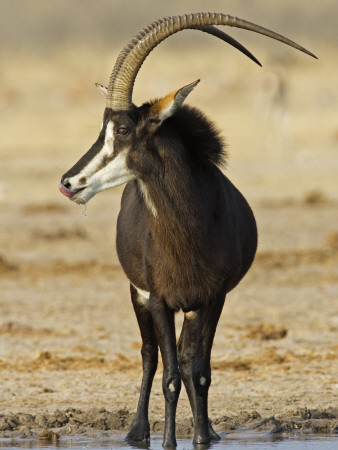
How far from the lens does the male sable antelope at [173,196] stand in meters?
7.18

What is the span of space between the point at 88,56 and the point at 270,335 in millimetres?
77197

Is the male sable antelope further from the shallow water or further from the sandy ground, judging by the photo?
the sandy ground

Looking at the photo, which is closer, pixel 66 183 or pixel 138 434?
pixel 66 183

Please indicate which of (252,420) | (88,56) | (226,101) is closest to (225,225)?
(252,420)

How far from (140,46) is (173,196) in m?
0.92

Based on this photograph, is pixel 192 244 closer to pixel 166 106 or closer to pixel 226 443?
pixel 166 106

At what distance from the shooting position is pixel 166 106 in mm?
7164

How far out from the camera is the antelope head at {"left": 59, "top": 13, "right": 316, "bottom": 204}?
712cm

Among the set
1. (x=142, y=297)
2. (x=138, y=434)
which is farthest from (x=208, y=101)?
(x=138, y=434)

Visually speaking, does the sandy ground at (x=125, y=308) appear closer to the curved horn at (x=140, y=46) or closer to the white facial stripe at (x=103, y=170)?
the white facial stripe at (x=103, y=170)

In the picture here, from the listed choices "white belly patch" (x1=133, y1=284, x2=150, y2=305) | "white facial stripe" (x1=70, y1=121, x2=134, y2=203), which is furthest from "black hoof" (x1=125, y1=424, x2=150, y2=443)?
"white facial stripe" (x1=70, y1=121, x2=134, y2=203)

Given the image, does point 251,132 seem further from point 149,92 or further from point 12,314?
point 12,314

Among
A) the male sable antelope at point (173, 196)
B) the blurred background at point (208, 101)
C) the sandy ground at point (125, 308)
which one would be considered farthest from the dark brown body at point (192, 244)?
the blurred background at point (208, 101)

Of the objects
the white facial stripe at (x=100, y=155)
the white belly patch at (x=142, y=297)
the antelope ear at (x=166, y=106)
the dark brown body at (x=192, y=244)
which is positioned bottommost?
the white belly patch at (x=142, y=297)
